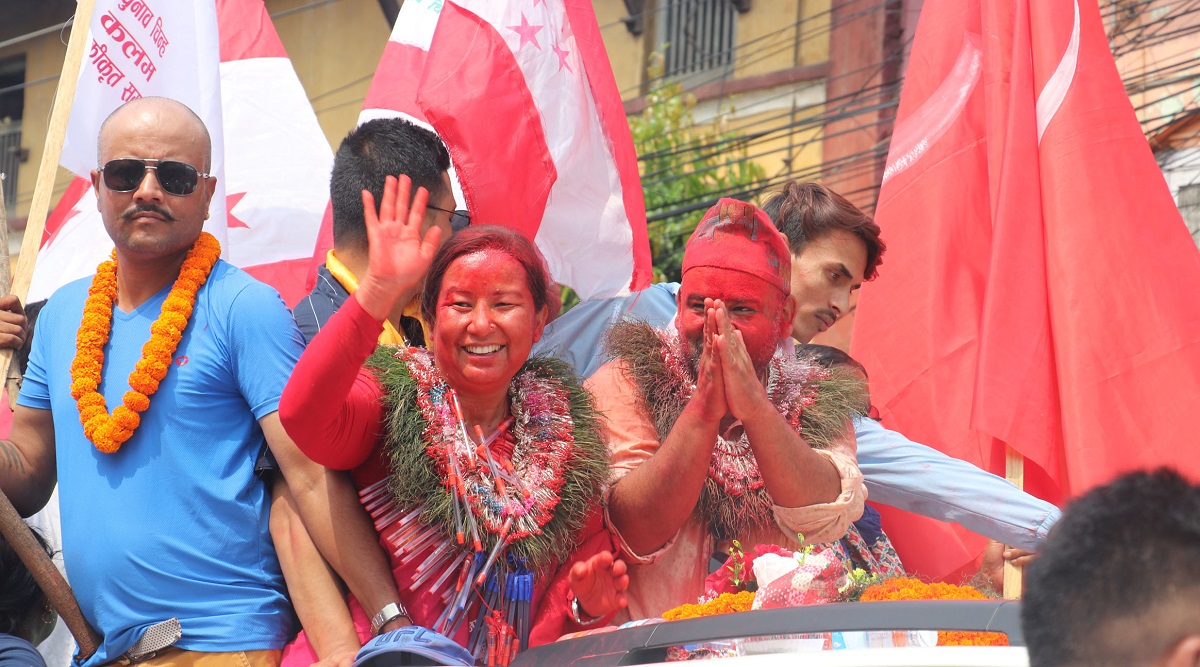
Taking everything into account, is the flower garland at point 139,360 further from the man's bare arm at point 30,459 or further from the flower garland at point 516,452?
the flower garland at point 516,452

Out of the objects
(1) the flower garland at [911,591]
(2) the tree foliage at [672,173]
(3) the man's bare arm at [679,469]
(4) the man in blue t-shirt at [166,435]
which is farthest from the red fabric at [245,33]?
(2) the tree foliage at [672,173]

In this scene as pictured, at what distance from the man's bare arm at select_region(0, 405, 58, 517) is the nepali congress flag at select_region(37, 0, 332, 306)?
4.08 feet

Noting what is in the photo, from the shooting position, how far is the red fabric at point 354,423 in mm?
2836

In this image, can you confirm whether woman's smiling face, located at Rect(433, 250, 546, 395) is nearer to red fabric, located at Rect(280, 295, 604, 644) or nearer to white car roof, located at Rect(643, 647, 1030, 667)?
red fabric, located at Rect(280, 295, 604, 644)

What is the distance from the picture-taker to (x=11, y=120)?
1502cm

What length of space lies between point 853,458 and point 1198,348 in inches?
52.8

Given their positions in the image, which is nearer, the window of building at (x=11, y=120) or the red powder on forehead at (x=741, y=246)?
the red powder on forehead at (x=741, y=246)

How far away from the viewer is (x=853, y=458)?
3520mm

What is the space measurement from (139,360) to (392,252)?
0.73 meters

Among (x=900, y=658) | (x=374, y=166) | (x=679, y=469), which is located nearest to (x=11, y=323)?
(x=374, y=166)

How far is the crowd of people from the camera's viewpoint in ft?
10.1

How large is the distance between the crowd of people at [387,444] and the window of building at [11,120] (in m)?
12.1

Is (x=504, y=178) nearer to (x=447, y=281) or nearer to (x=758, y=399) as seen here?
(x=447, y=281)

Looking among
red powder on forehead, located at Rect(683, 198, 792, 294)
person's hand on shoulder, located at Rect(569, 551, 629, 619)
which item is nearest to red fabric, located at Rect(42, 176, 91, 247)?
red powder on forehead, located at Rect(683, 198, 792, 294)
